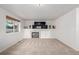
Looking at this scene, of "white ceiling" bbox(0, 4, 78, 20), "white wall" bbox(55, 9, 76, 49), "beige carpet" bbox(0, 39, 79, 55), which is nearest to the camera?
"white ceiling" bbox(0, 4, 78, 20)

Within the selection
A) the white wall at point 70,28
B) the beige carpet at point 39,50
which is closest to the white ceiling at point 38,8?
the white wall at point 70,28

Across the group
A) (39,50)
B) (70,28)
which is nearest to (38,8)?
(39,50)

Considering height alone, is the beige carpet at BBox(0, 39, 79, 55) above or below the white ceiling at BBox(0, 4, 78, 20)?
below

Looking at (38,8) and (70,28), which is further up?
(38,8)

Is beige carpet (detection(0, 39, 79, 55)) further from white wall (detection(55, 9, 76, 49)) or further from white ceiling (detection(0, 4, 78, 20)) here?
white ceiling (detection(0, 4, 78, 20))

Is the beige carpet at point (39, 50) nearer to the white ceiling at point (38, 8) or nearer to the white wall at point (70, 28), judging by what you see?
the white wall at point (70, 28)

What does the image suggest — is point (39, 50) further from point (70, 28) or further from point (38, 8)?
point (70, 28)

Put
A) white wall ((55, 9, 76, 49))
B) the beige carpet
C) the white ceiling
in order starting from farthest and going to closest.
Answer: white wall ((55, 9, 76, 49)) < the beige carpet < the white ceiling

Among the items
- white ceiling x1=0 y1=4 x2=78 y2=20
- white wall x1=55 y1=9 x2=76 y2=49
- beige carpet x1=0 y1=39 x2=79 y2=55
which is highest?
white ceiling x1=0 y1=4 x2=78 y2=20

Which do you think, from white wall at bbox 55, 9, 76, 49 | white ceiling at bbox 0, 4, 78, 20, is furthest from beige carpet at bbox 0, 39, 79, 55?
white ceiling at bbox 0, 4, 78, 20

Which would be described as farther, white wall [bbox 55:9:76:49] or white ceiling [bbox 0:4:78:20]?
white wall [bbox 55:9:76:49]

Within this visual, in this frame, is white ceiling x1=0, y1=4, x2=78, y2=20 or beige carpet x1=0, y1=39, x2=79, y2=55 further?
beige carpet x1=0, y1=39, x2=79, y2=55
